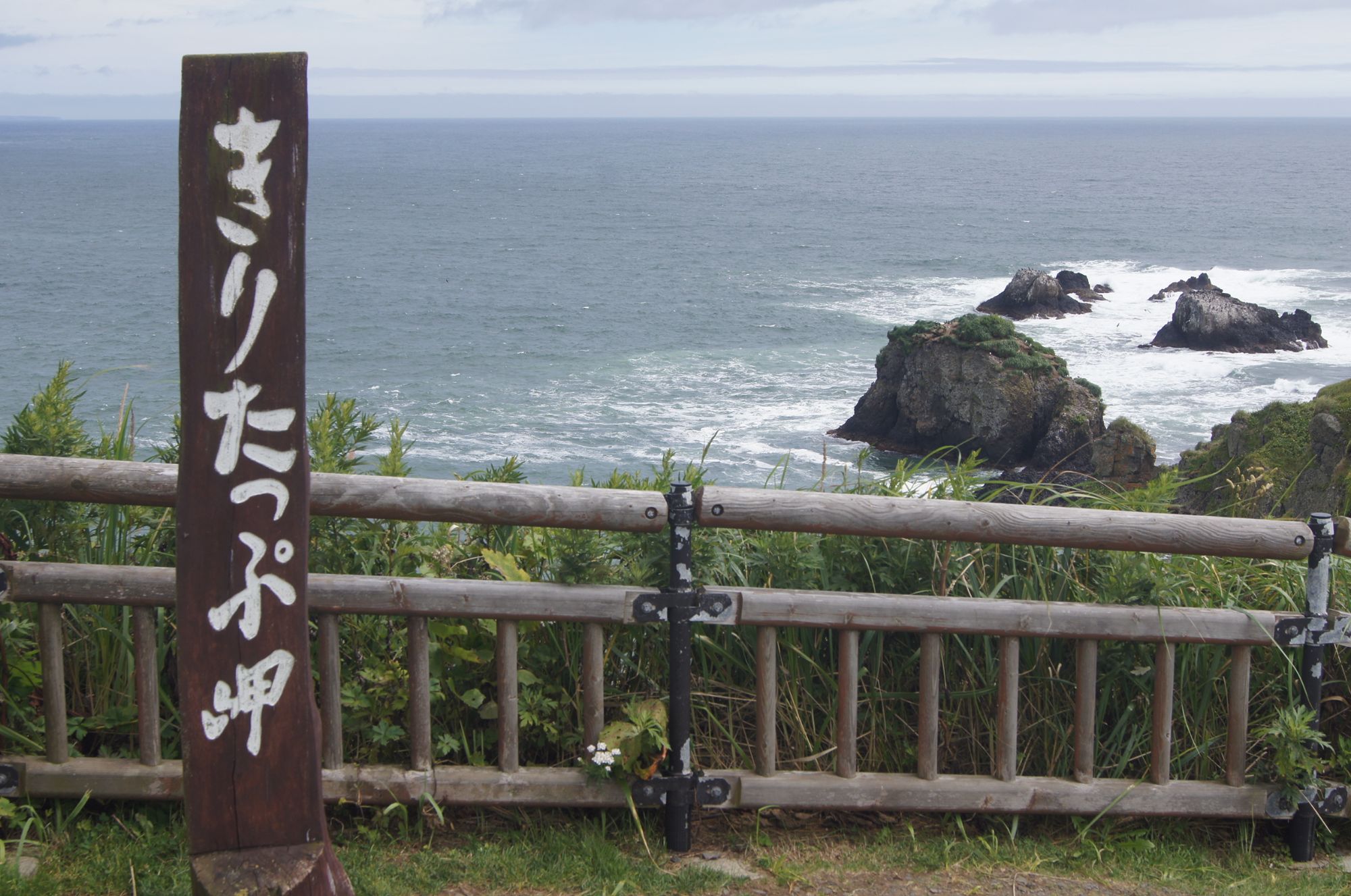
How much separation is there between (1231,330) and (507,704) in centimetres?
4683

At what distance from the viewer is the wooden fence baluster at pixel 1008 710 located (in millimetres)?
3748

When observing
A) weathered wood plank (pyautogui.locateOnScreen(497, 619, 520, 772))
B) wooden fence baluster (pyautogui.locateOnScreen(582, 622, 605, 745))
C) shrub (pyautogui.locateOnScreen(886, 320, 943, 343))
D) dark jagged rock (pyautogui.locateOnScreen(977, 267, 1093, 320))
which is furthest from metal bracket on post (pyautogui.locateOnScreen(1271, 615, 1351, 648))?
dark jagged rock (pyautogui.locateOnScreen(977, 267, 1093, 320))

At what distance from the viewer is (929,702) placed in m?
3.75

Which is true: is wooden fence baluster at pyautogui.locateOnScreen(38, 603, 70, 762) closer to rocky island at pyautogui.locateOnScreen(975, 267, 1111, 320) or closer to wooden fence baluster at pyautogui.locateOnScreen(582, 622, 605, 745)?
wooden fence baluster at pyautogui.locateOnScreen(582, 622, 605, 745)

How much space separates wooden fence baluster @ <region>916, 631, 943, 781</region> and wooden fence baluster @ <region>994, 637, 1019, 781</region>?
0.64 feet

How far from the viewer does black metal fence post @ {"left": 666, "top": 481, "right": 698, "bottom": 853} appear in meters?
3.55

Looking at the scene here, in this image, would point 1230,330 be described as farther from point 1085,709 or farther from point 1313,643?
point 1085,709

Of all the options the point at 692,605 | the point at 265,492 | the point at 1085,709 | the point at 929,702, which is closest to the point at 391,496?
the point at 265,492

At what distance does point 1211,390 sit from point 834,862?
39.3m

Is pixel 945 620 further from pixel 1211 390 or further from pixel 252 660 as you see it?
pixel 1211 390

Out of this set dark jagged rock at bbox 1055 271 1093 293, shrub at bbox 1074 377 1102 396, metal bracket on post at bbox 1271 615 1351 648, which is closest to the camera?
metal bracket on post at bbox 1271 615 1351 648

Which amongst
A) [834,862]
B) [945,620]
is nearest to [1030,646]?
[945,620]

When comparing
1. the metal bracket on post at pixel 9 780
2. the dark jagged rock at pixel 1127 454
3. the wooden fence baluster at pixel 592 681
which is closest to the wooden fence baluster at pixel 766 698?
the wooden fence baluster at pixel 592 681

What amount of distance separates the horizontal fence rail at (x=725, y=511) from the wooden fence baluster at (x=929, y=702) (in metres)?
0.35
